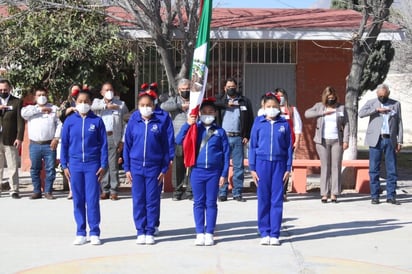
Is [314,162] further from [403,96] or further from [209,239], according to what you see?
[403,96]

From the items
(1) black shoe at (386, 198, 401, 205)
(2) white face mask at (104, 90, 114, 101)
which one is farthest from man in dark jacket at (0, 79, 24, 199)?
(1) black shoe at (386, 198, 401, 205)

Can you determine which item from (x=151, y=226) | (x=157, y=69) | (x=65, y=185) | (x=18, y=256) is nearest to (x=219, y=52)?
(x=157, y=69)

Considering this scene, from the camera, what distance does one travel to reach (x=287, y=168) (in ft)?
31.5

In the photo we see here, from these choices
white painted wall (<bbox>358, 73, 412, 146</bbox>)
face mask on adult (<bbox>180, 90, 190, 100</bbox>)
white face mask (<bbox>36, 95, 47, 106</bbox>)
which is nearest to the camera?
face mask on adult (<bbox>180, 90, 190, 100</bbox>)

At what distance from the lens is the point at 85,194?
952 cm

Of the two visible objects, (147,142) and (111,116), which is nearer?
(147,142)

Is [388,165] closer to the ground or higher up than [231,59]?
closer to the ground

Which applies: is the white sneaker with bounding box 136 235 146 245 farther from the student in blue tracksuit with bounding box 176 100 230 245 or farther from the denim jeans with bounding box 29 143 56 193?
the denim jeans with bounding box 29 143 56 193

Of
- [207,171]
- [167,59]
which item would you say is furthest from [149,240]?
[167,59]

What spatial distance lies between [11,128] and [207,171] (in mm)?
4866

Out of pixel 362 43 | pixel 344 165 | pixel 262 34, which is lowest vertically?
pixel 344 165

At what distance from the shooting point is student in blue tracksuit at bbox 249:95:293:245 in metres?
9.48

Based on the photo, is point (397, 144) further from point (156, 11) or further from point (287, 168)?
point (156, 11)

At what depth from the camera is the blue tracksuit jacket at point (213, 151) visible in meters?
9.48
